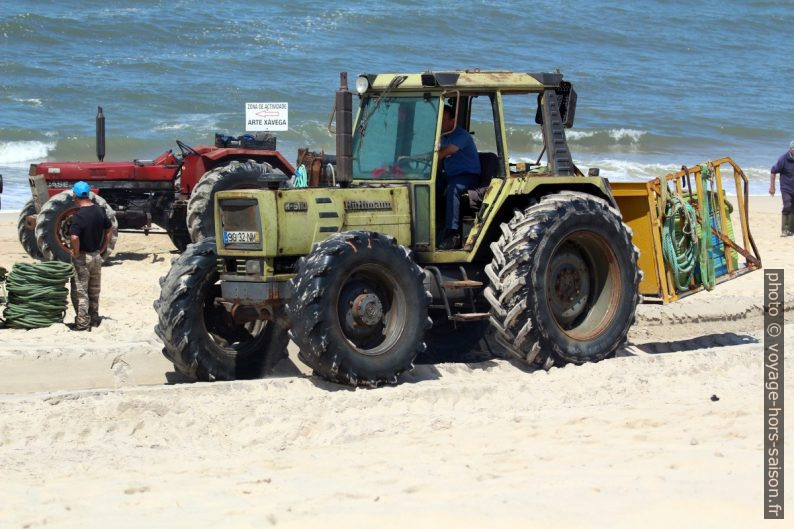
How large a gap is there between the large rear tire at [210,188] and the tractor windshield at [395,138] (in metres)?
5.52

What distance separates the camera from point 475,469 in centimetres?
667

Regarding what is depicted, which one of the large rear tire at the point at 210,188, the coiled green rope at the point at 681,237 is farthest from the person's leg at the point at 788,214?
the coiled green rope at the point at 681,237

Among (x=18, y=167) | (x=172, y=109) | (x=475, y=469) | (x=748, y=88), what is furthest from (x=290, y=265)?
(x=748, y=88)

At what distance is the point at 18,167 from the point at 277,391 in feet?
68.7

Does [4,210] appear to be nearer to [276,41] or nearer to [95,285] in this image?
[95,285]

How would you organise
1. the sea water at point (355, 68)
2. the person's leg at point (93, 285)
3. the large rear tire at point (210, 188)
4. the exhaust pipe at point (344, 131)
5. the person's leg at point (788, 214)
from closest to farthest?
the exhaust pipe at point (344, 131) → the person's leg at point (93, 285) → the large rear tire at point (210, 188) → the person's leg at point (788, 214) → the sea water at point (355, 68)

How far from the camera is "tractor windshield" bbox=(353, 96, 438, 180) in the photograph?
9.38 m

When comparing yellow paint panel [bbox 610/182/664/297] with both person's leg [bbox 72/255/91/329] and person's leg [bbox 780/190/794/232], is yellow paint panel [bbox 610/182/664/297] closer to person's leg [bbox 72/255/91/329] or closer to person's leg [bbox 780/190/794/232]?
person's leg [bbox 72/255/91/329]

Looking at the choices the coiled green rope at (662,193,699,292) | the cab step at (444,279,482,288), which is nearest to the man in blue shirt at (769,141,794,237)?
the coiled green rope at (662,193,699,292)

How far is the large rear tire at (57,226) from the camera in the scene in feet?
48.8

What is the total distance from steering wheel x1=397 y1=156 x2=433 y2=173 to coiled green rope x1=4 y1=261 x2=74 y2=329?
389 centimetres

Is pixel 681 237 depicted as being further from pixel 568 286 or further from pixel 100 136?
pixel 100 136

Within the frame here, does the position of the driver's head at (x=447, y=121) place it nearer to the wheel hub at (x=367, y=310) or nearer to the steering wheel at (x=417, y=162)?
the steering wheel at (x=417, y=162)

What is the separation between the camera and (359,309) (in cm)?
860
